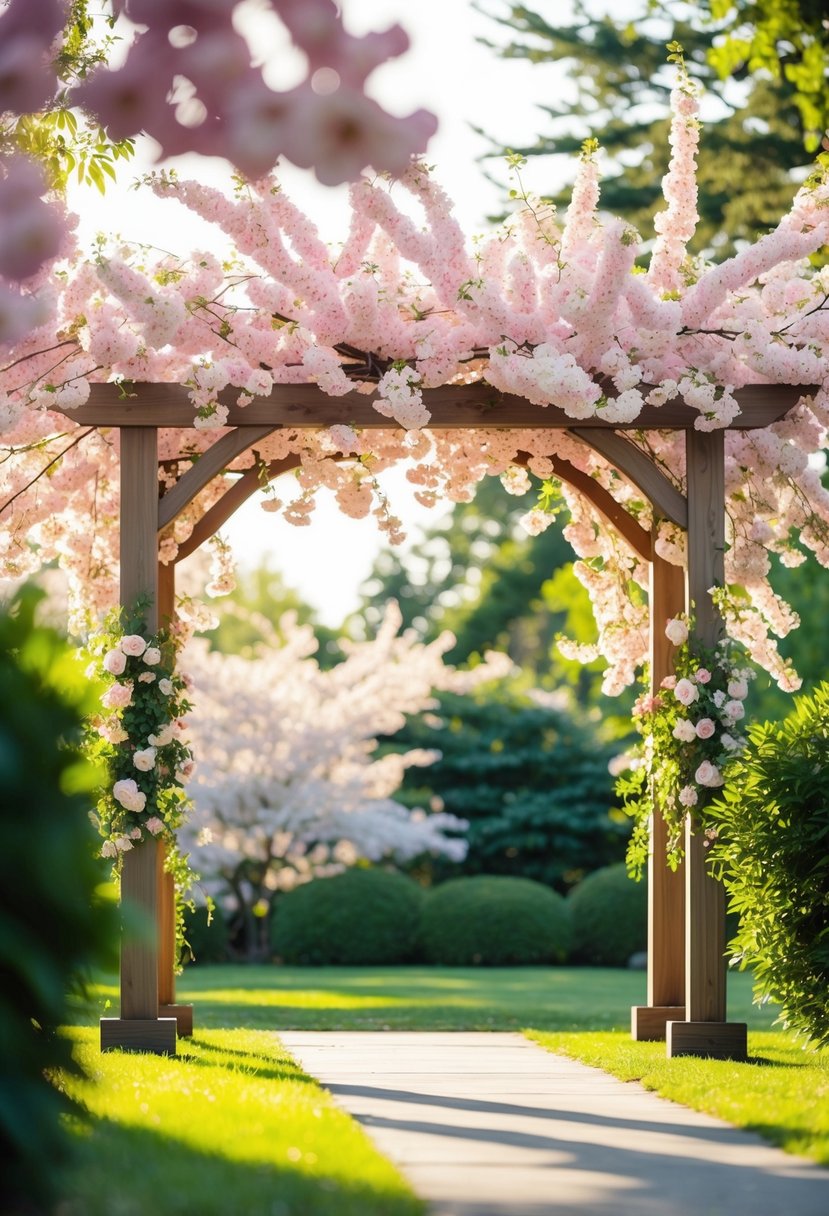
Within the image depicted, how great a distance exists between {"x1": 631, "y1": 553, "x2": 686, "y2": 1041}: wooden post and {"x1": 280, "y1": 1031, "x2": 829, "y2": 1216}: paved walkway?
1.12m

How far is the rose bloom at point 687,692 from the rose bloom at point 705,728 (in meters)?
0.11

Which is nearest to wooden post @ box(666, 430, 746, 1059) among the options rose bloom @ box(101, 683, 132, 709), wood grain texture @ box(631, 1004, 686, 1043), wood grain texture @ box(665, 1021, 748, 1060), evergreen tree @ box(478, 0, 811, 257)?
wood grain texture @ box(665, 1021, 748, 1060)

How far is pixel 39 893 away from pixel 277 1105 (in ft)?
5.50

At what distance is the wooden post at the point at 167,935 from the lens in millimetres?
8211

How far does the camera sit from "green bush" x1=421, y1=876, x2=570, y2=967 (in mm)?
18047

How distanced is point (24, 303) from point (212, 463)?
13.7 feet

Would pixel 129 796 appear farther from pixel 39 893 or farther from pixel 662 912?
pixel 39 893

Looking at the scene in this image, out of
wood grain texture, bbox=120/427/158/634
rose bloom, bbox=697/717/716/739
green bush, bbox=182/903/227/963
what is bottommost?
green bush, bbox=182/903/227/963

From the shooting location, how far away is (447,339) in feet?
24.3

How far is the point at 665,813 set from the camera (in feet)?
25.0

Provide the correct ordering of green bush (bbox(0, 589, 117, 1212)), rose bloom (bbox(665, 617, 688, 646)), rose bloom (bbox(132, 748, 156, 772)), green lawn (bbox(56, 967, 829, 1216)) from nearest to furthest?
green bush (bbox(0, 589, 117, 1212)) → green lawn (bbox(56, 967, 829, 1216)) → rose bloom (bbox(132, 748, 156, 772)) → rose bloom (bbox(665, 617, 688, 646))

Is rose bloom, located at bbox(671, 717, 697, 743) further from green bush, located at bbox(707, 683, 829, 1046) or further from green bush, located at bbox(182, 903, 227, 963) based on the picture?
green bush, located at bbox(182, 903, 227, 963)

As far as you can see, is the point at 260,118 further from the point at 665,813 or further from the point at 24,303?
the point at 665,813

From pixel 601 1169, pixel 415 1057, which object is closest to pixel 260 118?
pixel 601 1169
